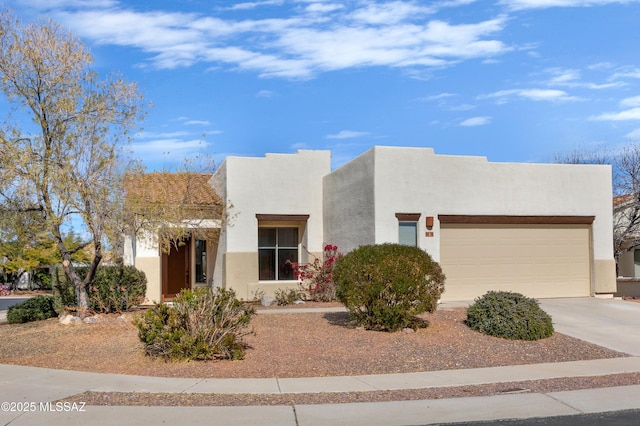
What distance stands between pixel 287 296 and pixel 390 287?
708 cm

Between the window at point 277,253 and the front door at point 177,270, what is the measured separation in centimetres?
354

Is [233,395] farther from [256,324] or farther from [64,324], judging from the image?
[64,324]

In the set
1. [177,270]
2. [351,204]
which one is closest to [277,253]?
[351,204]

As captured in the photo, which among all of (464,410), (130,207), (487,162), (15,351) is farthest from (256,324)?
(487,162)

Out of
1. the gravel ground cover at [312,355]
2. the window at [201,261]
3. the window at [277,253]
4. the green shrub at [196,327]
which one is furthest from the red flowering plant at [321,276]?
the green shrub at [196,327]

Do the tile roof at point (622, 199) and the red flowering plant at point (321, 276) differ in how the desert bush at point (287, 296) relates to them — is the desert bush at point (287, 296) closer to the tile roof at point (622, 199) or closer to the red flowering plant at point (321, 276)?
the red flowering plant at point (321, 276)

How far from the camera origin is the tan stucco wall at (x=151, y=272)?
20125 mm

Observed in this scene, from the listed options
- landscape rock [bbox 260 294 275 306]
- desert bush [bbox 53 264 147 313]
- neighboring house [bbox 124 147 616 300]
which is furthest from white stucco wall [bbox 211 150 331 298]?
desert bush [bbox 53 264 147 313]

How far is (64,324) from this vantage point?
14117mm

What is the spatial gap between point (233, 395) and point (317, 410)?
129 centimetres

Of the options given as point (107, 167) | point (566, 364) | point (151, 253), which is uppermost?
point (107, 167)

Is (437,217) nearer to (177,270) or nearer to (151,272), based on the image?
(151,272)

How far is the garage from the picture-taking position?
17812 mm

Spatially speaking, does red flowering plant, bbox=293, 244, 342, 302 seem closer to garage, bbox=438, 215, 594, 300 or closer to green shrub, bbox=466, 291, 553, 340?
garage, bbox=438, 215, 594, 300
